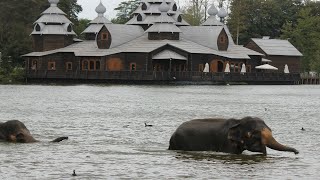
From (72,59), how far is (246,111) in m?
58.1

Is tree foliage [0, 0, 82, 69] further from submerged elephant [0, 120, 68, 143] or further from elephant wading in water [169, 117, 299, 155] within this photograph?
elephant wading in water [169, 117, 299, 155]

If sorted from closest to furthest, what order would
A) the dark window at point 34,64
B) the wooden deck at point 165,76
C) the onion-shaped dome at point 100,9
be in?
the wooden deck at point 165,76 < the dark window at point 34,64 < the onion-shaped dome at point 100,9

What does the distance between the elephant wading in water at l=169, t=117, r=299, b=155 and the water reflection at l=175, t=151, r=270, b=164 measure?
158 mm

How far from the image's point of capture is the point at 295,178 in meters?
17.6

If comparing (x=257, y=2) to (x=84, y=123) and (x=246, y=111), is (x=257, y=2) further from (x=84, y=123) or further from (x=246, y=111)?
(x=84, y=123)

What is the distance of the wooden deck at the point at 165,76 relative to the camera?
288 feet

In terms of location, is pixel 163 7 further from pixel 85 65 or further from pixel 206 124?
pixel 206 124

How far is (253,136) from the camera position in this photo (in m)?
19.4

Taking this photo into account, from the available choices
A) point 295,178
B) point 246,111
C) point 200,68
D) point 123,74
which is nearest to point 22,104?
point 246,111

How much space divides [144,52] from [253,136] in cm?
7224

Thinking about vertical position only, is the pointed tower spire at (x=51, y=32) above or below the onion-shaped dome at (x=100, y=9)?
below

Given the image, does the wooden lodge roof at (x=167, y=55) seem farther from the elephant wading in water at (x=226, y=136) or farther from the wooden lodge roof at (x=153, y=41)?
the elephant wading in water at (x=226, y=136)

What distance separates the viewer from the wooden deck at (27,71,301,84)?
288 feet

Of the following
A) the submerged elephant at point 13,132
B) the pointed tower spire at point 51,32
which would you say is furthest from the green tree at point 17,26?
→ the submerged elephant at point 13,132
